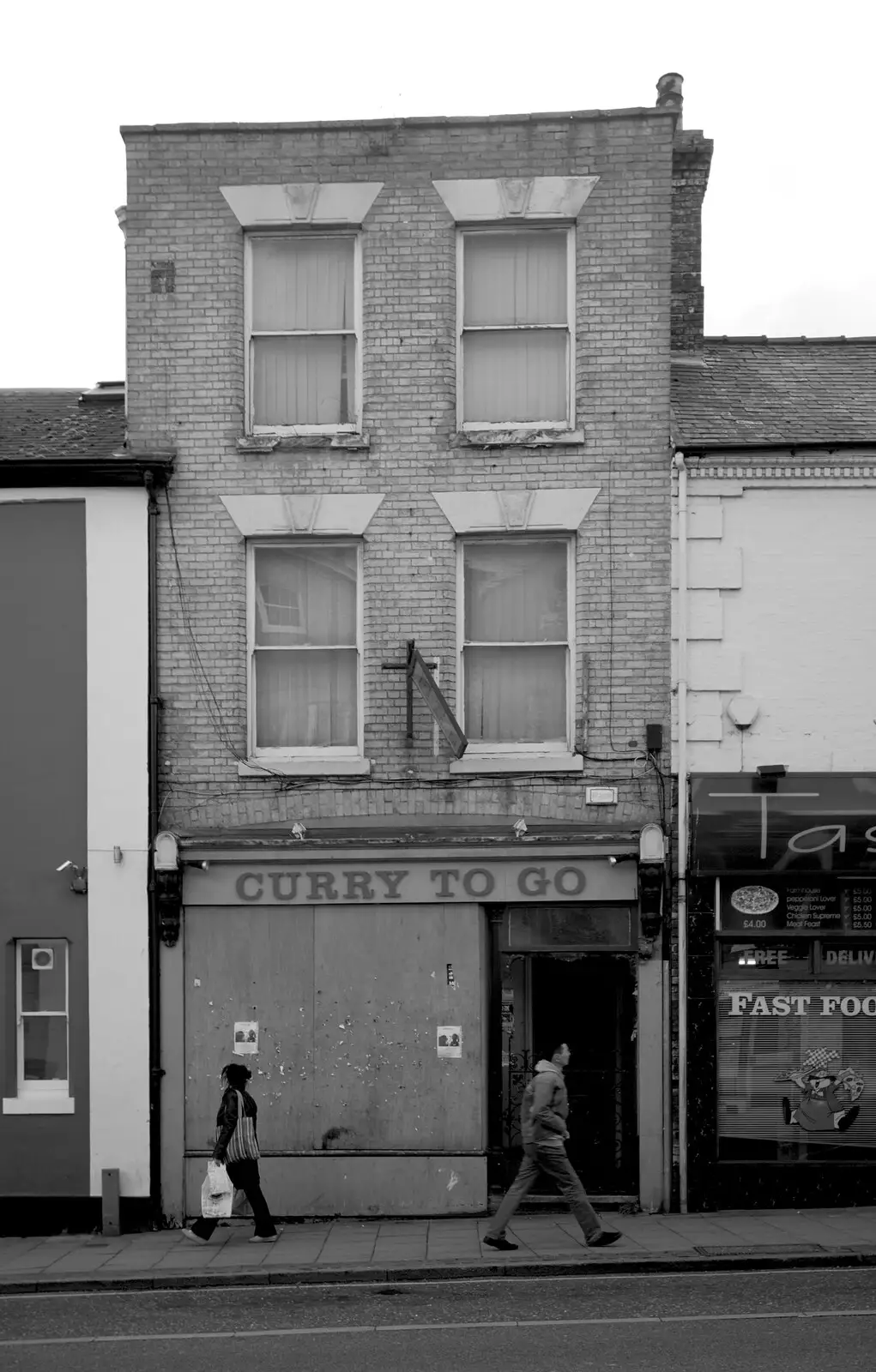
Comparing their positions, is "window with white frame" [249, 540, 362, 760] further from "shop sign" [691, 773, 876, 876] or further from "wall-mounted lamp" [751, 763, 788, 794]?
"wall-mounted lamp" [751, 763, 788, 794]

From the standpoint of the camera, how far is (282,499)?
48.7 feet

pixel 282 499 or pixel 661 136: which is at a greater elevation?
pixel 661 136

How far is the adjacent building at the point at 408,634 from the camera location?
14477 mm

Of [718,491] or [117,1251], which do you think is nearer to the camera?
[117,1251]

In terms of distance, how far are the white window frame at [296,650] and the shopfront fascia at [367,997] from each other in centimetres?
96

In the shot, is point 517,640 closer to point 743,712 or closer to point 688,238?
point 743,712

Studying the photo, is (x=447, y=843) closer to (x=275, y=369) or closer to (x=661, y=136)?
(x=275, y=369)

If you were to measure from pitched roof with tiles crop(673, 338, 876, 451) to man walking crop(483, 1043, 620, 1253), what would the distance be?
6260 mm

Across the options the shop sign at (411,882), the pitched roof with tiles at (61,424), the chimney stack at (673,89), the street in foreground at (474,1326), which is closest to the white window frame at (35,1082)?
the shop sign at (411,882)

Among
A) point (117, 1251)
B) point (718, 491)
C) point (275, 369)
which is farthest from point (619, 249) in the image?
point (117, 1251)

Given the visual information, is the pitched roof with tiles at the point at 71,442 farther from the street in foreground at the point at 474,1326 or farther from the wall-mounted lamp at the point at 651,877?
the street in foreground at the point at 474,1326

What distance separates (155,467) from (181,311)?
5.36 feet

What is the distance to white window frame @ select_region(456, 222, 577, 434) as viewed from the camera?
15.0 meters

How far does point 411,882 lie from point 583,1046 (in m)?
2.35
